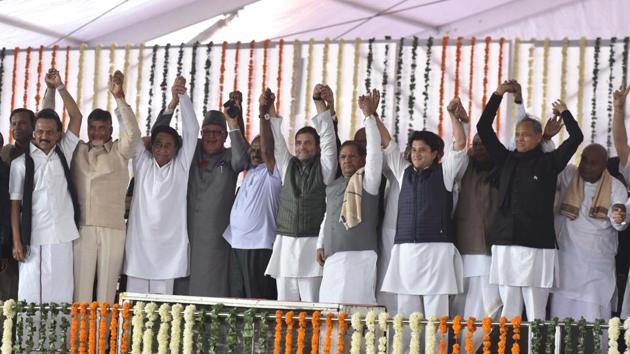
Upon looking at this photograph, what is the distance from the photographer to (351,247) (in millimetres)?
6234

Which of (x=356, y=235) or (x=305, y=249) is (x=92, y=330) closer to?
(x=305, y=249)

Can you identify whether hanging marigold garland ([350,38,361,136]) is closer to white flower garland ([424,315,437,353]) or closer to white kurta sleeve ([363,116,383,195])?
white kurta sleeve ([363,116,383,195])

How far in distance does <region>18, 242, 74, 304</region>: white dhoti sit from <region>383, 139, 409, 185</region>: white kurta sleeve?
2.03 m

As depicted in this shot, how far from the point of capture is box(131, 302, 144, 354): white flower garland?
18.5 feet

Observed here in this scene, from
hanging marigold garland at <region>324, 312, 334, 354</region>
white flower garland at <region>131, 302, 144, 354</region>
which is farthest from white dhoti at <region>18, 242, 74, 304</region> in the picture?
hanging marigold garland at <region>324, 312, 334, 354</region>

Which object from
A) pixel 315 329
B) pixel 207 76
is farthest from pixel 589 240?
pixel 207 76

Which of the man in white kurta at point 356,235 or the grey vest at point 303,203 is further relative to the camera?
the grey vest at point 303,203

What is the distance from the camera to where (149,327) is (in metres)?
5.64

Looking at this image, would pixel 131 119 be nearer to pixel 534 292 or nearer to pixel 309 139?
pixel 309 139

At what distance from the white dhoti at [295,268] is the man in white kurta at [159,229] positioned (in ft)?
2.02

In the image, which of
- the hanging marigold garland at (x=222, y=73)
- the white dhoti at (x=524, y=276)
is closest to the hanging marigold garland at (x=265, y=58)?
the hanging marigold garland at (x=222, y=73)

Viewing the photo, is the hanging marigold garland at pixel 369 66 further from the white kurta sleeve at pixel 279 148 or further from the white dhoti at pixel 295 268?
the white dhoti at pixel 295 268

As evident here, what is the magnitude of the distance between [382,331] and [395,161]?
55.1 inches

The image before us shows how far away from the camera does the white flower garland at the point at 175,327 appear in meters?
5.58
